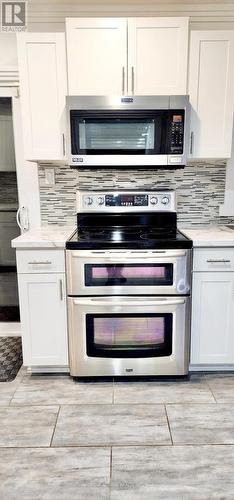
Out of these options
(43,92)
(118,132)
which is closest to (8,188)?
(43,92)

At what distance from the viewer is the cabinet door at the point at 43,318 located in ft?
7.35

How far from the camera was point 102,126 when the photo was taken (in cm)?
226

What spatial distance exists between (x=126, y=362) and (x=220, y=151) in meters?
1.49

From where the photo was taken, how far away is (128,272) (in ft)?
7.07

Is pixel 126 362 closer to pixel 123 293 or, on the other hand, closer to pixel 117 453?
pixel 123 293

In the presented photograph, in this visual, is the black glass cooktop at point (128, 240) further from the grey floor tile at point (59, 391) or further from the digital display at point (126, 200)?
the grey floor tile at point (59, 391)

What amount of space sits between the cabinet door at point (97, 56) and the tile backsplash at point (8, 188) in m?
0.90

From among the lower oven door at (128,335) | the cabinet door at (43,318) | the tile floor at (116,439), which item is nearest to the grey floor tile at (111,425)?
the tile floor at (116,439)

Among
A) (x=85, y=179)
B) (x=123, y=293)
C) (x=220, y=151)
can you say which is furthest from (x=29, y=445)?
(x=220, y=151)

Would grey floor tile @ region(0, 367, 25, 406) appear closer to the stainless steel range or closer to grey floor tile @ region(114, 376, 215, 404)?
the stainless steel range

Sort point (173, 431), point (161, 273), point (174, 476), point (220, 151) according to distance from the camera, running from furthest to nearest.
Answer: point (220, 151) → point (161, 273) → point (173, 431) → point (174, 476)

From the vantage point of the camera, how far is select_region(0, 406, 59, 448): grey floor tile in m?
1.79

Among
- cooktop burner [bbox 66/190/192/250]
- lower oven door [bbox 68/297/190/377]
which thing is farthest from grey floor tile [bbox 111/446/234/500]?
cooktop burner [bbox 66/190/192/250]

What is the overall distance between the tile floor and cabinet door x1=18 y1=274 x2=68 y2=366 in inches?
6.8
